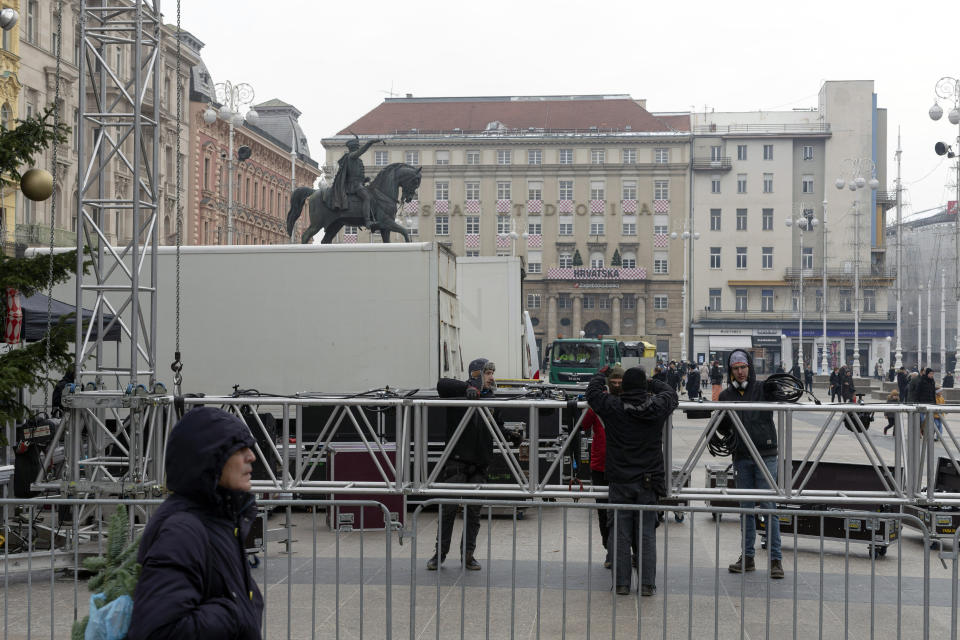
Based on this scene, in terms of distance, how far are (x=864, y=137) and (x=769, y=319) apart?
696 inches

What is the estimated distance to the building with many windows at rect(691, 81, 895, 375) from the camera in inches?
3652

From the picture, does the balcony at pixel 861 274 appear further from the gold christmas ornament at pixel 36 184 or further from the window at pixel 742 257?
the gold christmas ornament at pixel 36 184

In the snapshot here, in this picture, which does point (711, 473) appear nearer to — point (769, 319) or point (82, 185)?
point (82, 185)

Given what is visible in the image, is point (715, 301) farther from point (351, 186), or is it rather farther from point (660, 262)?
point (351, 186)

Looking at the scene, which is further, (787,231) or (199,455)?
(787,231)

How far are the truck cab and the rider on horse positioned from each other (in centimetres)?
2000

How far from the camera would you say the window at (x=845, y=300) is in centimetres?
9338

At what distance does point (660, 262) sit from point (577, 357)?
178 ft

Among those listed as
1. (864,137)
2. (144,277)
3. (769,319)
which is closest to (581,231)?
(769,319)

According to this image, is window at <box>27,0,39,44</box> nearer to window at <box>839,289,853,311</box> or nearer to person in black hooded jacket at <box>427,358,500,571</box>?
person in black hooded jacket at <box>427,358,500,571</box>

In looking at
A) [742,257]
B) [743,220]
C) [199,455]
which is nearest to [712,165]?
[743,220]

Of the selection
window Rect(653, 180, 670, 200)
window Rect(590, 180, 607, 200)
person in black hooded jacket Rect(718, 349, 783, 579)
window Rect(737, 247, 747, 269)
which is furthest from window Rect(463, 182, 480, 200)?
person in black hooded jacket Rect(718, 349, 783, 579)

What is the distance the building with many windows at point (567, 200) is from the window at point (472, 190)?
9cm

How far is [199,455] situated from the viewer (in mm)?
3053
